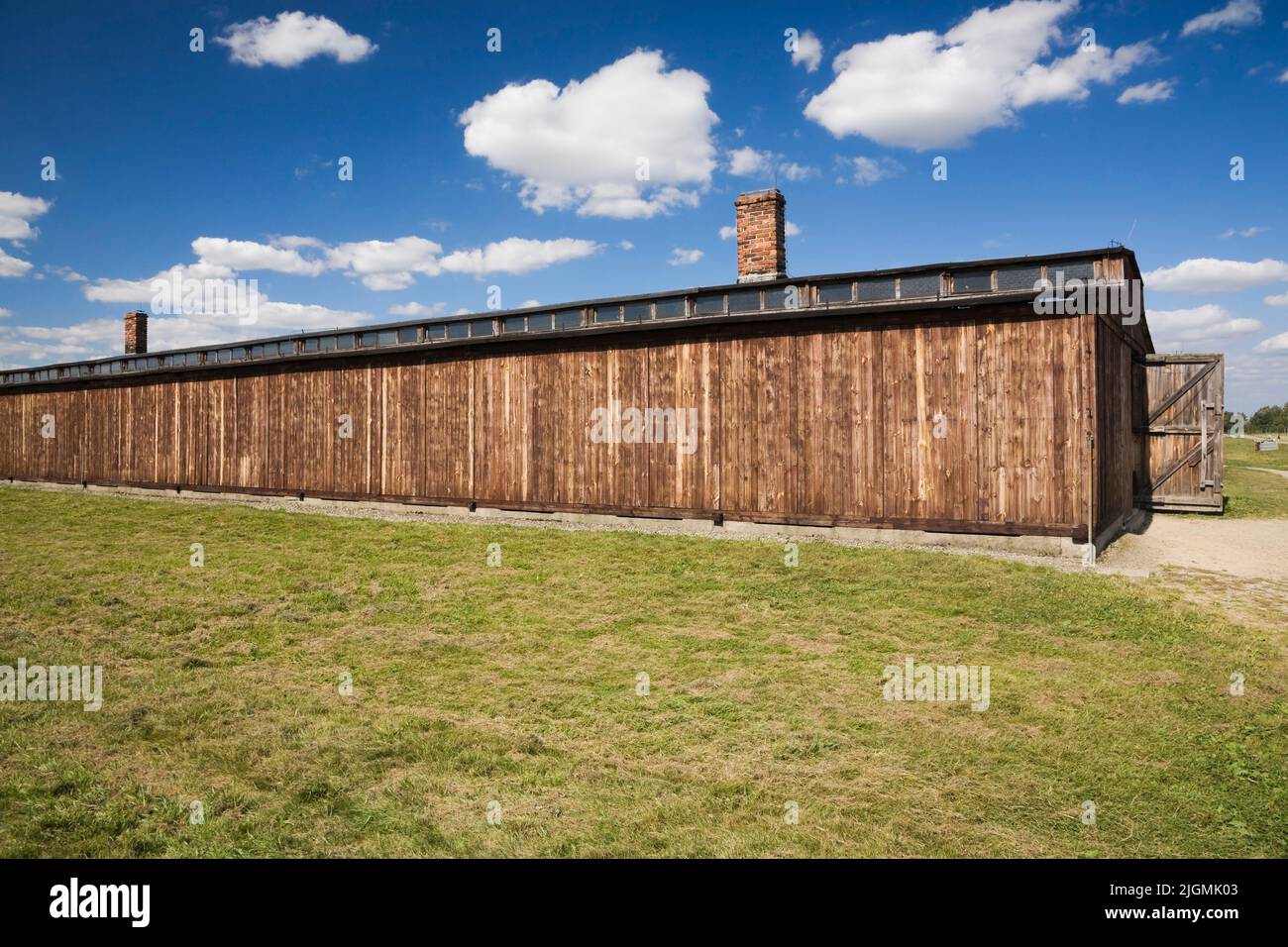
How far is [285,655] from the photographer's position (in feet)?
28.2

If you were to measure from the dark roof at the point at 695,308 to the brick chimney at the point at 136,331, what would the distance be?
9.88 meters

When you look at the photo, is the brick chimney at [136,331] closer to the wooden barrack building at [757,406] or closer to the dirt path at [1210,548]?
the wooden barrack building at [757,406]

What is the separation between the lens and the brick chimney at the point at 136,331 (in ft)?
103

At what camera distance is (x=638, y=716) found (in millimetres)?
6672

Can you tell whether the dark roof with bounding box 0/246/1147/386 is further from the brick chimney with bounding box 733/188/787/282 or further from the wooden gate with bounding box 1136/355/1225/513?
the wooden gate with bounding box 1136/355/1225/513

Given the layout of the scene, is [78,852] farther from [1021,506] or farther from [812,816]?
[1021,506]

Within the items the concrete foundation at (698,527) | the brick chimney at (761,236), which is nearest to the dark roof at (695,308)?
the brick chimney at (761,236)

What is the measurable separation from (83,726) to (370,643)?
308cm

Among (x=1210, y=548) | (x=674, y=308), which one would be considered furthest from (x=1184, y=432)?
(x=674, y=308)

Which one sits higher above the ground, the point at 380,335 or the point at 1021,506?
the point at 380,335

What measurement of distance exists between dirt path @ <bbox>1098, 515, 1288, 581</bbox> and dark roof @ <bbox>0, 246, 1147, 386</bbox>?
5168 millimetres

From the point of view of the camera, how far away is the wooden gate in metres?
19.6
